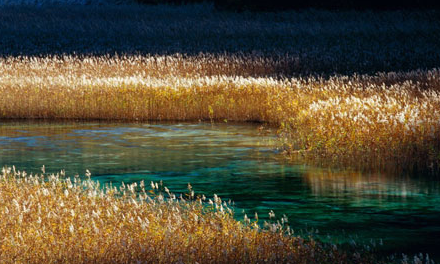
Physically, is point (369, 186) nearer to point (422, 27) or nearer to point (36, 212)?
point (36, 212)

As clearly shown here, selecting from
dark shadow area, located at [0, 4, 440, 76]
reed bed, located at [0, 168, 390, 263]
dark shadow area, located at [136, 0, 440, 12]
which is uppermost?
dark shadow area, located at [136, 0, 440, 12]

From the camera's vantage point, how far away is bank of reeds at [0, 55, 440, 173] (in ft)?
44.7

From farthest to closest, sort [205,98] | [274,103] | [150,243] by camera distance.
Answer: [205,98], [274,103], [150,243]

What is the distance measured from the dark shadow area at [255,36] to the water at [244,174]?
10261 mm

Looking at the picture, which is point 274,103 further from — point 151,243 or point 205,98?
point 151,243

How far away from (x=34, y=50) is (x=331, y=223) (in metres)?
27.8

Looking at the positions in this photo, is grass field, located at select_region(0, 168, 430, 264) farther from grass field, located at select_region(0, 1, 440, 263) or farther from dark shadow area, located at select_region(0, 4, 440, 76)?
dark shadow area, located at select_region(0, 4, 440, 76)

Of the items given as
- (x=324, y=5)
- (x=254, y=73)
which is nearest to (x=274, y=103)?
(x=254, y=73)

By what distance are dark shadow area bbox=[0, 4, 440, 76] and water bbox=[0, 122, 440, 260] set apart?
33.7ft

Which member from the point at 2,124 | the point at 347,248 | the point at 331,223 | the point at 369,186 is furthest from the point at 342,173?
the point at 2,124

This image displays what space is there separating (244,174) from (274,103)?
732 centimetres

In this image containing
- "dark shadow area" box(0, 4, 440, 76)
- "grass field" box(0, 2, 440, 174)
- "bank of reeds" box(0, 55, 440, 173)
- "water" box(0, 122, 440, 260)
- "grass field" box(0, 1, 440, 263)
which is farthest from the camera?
"dark shadow area" box(0, 4, 440, 76)

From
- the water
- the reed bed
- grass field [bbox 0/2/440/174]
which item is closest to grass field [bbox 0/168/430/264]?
the reed bed

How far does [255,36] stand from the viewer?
37062 millimetres
